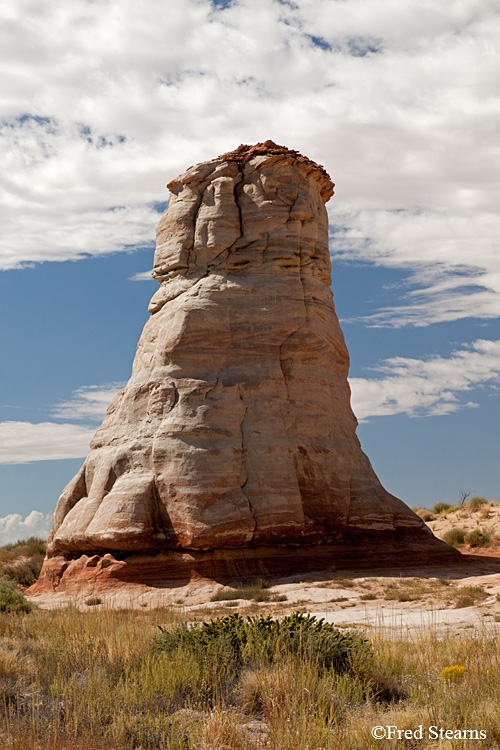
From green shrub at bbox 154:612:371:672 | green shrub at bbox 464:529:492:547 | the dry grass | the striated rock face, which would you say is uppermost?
the striated rock face

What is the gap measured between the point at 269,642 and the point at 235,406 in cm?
1100

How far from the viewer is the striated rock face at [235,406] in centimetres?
1714

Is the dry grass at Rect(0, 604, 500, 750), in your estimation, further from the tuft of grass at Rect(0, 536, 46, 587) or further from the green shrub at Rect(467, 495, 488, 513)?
the green shrub at Rect(467, 495, 488, 513)

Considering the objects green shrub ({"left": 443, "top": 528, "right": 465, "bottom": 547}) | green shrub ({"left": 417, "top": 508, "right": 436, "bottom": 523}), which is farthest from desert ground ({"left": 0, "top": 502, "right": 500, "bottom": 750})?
green shrub ({"left": 417, "top": 508, "right": 436, "bottom": 523})

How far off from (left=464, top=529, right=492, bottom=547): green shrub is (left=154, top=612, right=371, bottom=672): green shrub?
Result: 60.4 feet

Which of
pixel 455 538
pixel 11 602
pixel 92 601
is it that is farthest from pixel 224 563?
pixel 455 538

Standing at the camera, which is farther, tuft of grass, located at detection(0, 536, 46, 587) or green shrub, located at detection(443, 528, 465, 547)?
green shrub, located at detection(443, 528, 465, 547)

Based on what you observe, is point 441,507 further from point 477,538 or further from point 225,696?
point 225,696

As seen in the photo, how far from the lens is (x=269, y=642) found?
7.55 meters

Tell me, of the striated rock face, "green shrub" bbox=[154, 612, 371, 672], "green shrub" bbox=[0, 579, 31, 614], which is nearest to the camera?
"green shrub" bbox=[154, 612, 371, 672]

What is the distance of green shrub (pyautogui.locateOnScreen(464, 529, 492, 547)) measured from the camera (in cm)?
2489

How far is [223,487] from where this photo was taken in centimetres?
1714

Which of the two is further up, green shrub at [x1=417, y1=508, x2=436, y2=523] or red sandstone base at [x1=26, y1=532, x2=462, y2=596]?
green shrub at [x1=417, y1=508, x2=436, y2=523]

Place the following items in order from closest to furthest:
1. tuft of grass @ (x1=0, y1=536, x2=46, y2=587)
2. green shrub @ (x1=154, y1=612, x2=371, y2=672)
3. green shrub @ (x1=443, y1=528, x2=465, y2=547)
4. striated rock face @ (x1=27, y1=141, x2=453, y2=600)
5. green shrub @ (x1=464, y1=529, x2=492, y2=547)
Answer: green shrub @ (x1=154, y1=612, x2=371, y2=672) < striated rock face @ (x1=27, y1=141, x2=453, y2=600) < tuft of grass @ (x1=0, y1=536, x2=46, y2=587) < green shrub @ (x1=464, y1=529, x2=492, y2=547) < green shrub @ (x1=443, y1=528, x2=465, y2=547)
